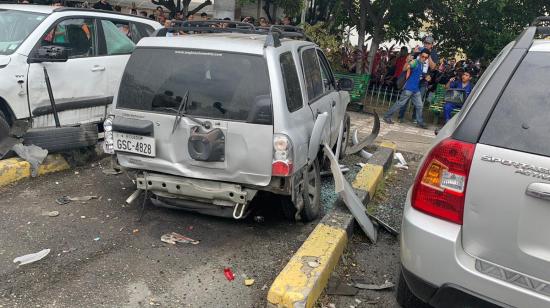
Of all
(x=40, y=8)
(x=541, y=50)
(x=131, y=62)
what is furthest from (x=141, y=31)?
(x=541, y=50)

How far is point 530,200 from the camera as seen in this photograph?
1996 mm

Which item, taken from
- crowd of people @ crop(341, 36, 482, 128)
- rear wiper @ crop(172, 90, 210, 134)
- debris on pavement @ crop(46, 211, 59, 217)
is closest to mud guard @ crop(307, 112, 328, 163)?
rear wiper @ crop(172, 90, 210, 134)

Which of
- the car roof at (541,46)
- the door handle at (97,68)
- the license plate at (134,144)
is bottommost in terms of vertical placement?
the license plate at (134,144)

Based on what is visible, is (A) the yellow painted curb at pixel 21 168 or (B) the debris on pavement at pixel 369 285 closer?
(B) the debris on pavement at pixel 369 285

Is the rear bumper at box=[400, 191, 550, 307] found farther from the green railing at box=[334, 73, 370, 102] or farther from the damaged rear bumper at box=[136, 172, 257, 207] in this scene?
the green railing at box=[334, 73, 370, 102]

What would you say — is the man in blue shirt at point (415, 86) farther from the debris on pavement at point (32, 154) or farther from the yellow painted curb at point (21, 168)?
the debris on pavement at point (32, 154)

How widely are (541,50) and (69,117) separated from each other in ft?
16.7

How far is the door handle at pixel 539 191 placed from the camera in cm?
195

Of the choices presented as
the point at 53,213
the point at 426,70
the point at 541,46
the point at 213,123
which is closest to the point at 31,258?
the point at 53,213

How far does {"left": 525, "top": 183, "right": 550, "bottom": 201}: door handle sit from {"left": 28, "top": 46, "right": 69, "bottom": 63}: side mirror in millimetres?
4878

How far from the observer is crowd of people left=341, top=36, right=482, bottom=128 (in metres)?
10.3

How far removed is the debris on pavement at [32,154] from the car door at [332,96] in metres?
3.20

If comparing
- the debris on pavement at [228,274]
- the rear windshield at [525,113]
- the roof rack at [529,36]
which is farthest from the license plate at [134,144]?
the roof rack at [529,36]

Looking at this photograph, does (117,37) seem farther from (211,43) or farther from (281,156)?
(281,156)
